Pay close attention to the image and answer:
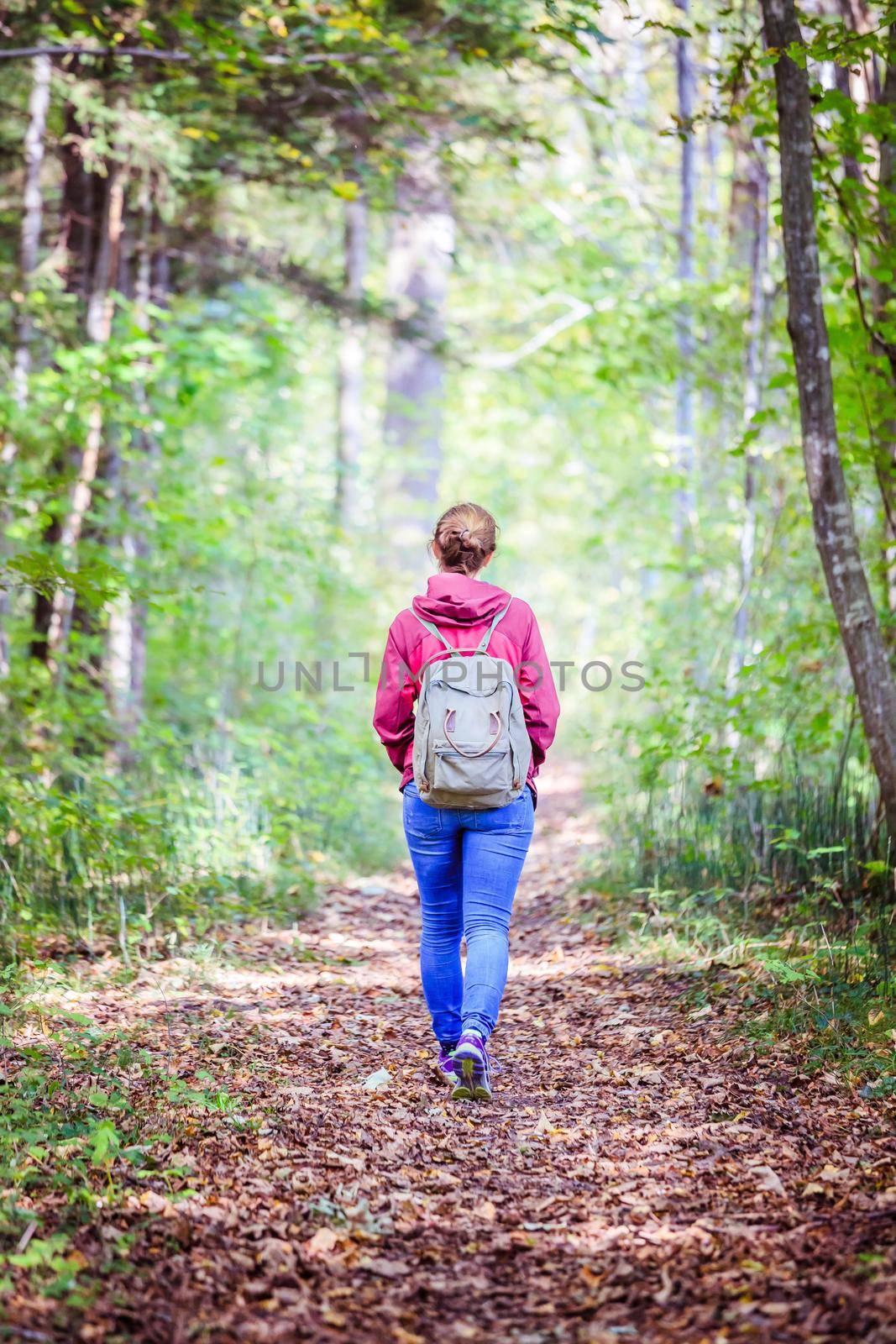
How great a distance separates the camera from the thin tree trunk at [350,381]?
10.6 metres

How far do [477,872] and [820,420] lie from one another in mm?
2373

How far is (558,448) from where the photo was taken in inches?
826

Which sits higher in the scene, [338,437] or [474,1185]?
[338,437]

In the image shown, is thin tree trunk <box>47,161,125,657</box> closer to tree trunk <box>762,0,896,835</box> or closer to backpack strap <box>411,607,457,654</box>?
backpack strap <box>411,607,457,654</box>

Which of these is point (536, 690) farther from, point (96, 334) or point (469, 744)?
point (96, 334)

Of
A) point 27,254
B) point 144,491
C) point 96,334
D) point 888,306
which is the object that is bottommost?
point 144,491

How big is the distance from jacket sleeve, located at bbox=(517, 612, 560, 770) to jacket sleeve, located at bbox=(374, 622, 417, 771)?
37 centimetres

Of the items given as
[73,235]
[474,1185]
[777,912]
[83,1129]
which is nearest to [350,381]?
[73,235]

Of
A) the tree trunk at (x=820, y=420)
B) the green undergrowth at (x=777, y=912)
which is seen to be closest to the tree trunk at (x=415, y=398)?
the green undergrowth at (x=777, y=912)

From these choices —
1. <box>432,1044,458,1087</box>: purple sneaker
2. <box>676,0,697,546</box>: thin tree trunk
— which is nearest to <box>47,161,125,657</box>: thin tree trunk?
<box>676,0,697,546</box>: thin tree trunk

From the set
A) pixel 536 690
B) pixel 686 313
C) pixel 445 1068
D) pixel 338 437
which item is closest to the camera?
pixel 536 690

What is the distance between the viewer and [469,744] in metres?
3.47

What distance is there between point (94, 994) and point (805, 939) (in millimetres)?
2967

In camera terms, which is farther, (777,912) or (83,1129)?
(777,912)
